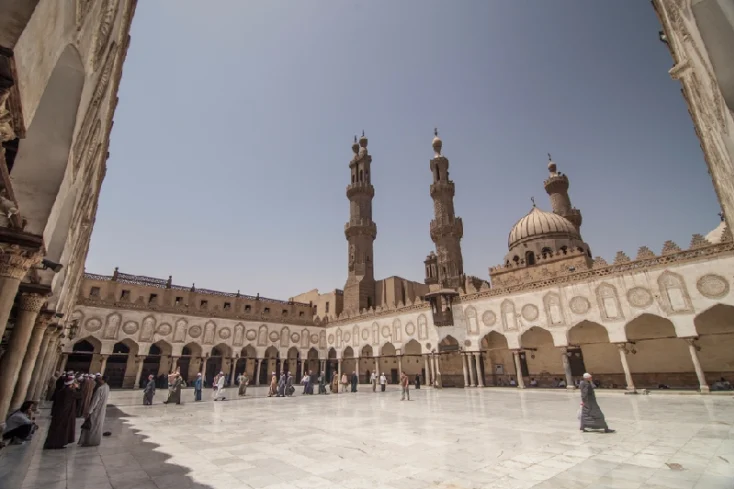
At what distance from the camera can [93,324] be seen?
76.3 ft

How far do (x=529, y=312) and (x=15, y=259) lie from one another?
70.2 feet

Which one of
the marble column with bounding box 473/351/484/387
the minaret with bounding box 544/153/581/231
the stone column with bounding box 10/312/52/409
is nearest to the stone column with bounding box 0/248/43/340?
the stone column with bounding box 10/312/52/409

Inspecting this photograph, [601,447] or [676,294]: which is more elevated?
[676,294]

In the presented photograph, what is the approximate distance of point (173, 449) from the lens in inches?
251

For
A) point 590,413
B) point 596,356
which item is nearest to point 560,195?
point 596,356

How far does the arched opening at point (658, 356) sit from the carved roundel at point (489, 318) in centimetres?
665

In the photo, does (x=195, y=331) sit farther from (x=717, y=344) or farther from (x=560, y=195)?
(x=560, y=195)

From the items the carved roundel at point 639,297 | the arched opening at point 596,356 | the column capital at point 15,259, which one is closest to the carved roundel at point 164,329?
the column capital at point 15,259

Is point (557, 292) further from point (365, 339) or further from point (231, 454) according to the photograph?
point (231, 454)

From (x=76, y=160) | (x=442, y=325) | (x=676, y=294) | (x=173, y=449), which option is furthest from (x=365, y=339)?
(x=76, y=160)

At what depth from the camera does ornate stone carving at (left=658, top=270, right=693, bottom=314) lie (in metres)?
15.4

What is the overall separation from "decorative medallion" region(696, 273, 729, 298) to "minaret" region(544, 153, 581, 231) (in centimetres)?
1770

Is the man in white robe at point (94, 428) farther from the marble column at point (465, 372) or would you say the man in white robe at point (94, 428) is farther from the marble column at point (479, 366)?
the marble column at point (465, 372)

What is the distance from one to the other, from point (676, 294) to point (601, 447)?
14.0 metres
